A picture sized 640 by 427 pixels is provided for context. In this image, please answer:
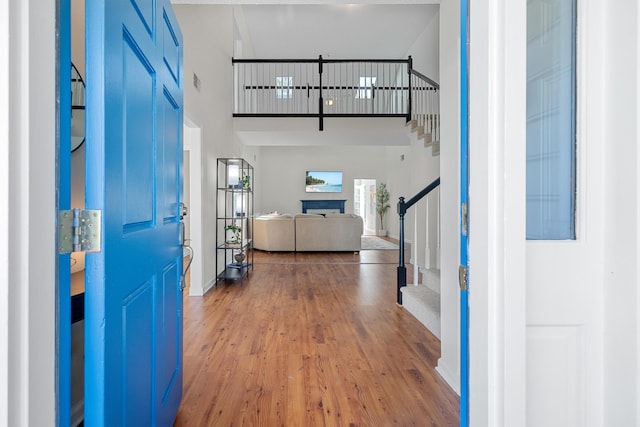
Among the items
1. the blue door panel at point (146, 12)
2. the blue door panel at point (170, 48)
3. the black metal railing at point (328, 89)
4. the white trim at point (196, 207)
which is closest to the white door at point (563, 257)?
the blue door panel at point (146, 12)

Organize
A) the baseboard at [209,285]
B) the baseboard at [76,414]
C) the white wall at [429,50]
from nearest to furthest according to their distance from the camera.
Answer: the baseboard at [76,414]
the baseboard at [209,285]
the white wall at [429,50]

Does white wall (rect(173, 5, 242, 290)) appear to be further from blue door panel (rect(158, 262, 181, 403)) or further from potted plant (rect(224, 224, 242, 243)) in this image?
blue door panel (rect(158, 262, 181, 403))

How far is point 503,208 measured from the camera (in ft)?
2.58

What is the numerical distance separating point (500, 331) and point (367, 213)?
40.1 feet

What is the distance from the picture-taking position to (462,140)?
97cm

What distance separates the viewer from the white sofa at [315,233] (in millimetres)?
7223

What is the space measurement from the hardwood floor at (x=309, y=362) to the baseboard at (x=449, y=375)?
0.11ft

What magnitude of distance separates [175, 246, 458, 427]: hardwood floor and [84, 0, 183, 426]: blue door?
0.42 m

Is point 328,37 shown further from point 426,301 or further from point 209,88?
point 426,301

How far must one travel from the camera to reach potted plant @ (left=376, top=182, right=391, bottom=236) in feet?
36.9
